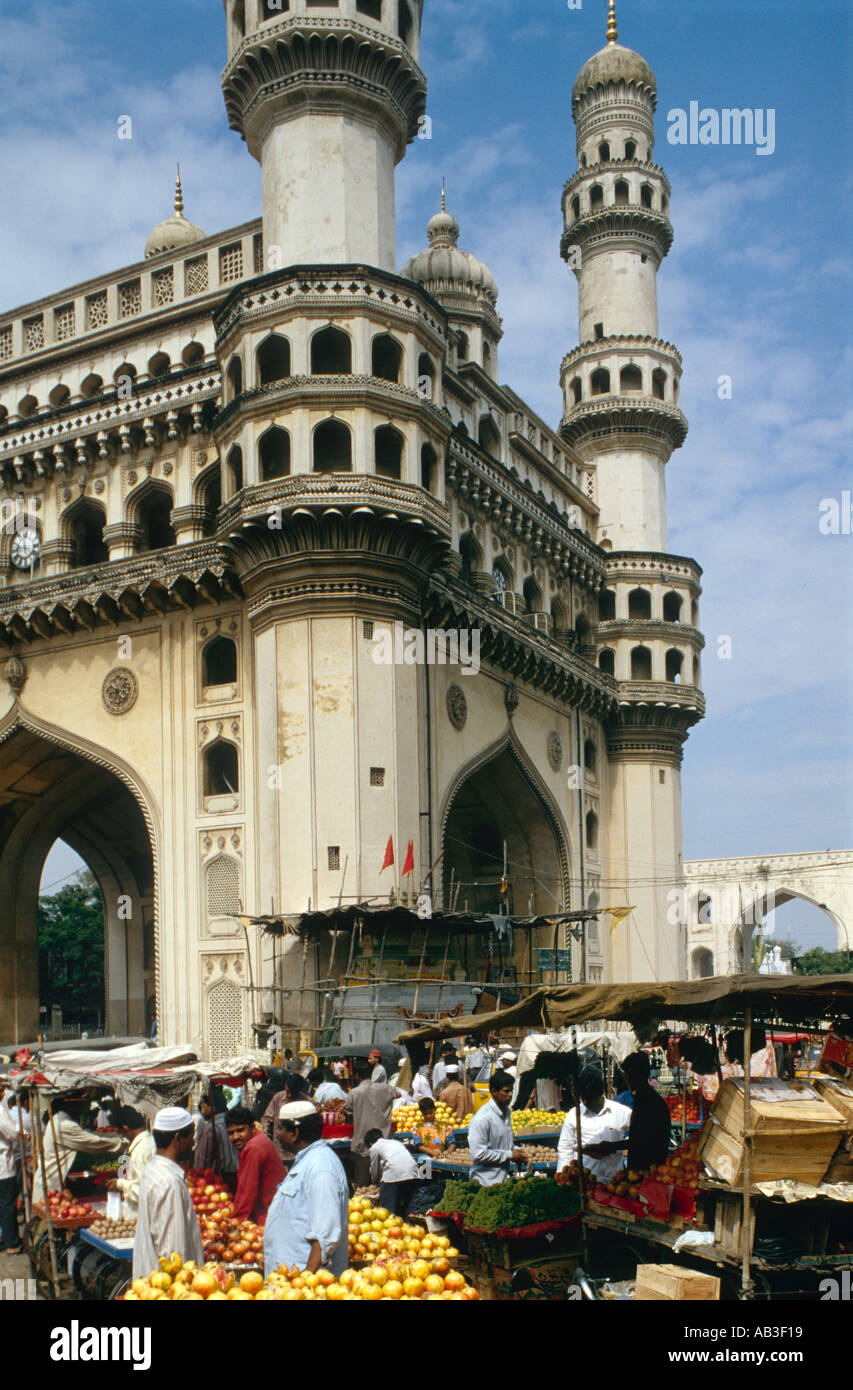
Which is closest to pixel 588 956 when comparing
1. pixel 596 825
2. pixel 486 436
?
pixel 596 825

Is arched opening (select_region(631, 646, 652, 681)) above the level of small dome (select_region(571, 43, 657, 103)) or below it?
below

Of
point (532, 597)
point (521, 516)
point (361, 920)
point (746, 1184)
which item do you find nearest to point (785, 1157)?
point (746, 1184)

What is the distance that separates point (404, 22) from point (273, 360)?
24.8ft

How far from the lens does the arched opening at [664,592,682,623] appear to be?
122ft

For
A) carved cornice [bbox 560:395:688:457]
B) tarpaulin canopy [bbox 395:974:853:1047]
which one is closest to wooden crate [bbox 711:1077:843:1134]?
tarpaulin canopy [bbox 395:974:853:1047]

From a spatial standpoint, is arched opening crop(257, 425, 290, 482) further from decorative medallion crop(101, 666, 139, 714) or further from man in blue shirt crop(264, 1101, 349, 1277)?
man in blue shirt crop(264, 1101, 349, 1277)

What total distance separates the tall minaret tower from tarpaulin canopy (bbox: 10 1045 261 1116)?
21.5m

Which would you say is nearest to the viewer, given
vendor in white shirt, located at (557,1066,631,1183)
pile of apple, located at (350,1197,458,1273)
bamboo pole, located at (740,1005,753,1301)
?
pile of apple, located at (350,1197,458,1273)

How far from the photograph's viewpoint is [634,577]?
1463 inches

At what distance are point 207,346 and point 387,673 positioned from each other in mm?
9061

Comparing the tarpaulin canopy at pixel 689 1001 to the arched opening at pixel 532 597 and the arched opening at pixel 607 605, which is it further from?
the arched opening at pixel 607 605

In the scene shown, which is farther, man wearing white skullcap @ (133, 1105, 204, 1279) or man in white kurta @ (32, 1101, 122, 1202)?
man in white kurta @ (32, 1101, 122, 1202)
